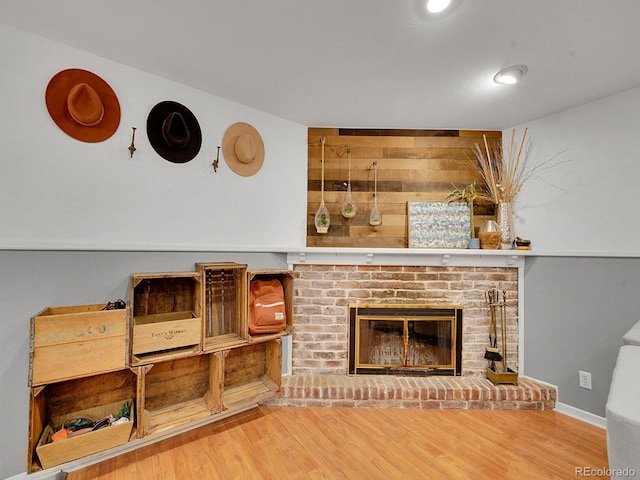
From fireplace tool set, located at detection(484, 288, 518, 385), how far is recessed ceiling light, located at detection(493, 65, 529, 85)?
5.26 ft

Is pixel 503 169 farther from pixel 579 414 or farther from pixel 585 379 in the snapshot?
pixel 579 414

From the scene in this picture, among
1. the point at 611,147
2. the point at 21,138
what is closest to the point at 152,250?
the point at 21,138

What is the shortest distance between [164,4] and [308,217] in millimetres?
1690

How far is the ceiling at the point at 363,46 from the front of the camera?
134cm

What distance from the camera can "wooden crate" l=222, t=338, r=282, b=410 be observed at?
2.12m

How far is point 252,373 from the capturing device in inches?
92.7

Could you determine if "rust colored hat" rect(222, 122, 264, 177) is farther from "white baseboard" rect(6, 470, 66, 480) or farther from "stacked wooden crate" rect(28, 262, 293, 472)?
"white baseboard" rect(6, 470, 66, 480)

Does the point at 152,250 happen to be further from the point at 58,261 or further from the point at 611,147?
the point at 611,147

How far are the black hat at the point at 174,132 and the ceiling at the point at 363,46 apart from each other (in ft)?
0.72

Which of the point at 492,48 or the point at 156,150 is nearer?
the point at 492,48

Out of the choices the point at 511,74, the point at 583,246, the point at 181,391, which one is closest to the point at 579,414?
the point at 583,246

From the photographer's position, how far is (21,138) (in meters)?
1.50

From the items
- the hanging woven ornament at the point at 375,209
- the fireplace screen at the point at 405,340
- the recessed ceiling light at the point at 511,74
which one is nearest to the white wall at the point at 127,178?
the hanging woven ornament at the point at 375,209

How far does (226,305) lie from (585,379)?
2756 mm
